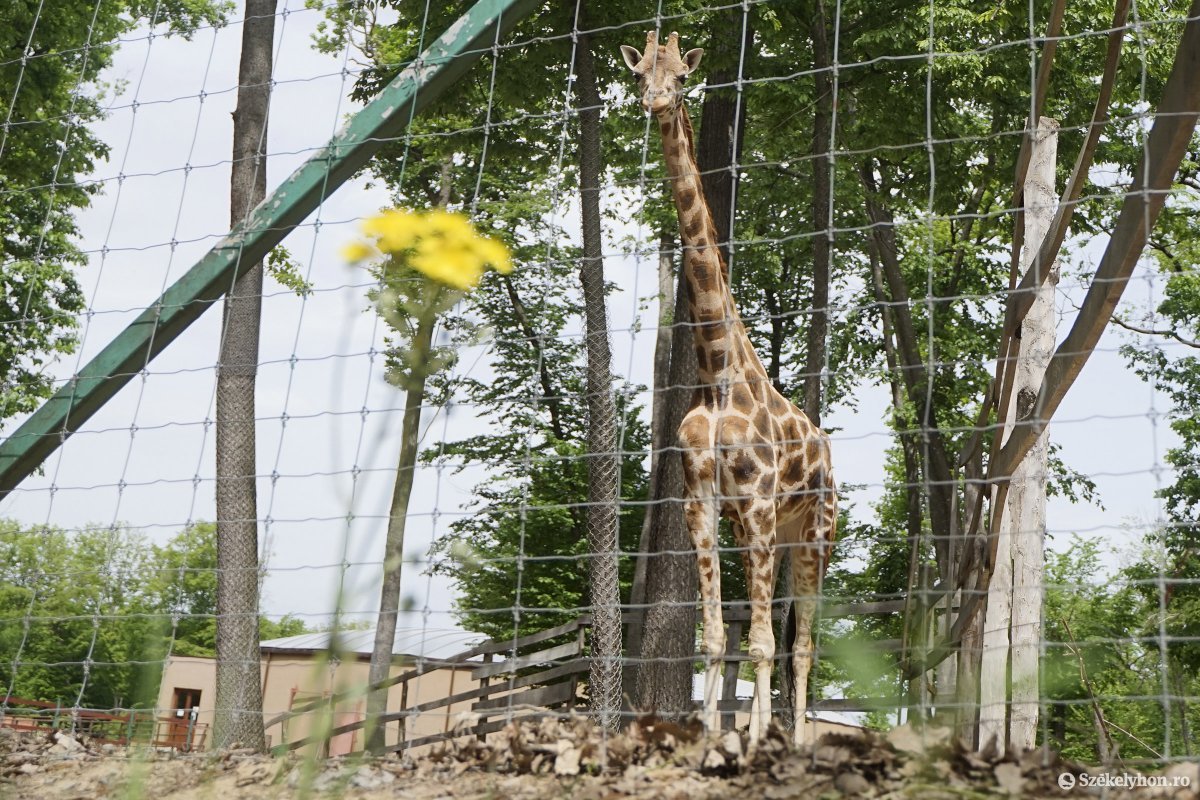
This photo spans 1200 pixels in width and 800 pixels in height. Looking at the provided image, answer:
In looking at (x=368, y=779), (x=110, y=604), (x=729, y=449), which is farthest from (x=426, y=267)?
(x=729, y=449)

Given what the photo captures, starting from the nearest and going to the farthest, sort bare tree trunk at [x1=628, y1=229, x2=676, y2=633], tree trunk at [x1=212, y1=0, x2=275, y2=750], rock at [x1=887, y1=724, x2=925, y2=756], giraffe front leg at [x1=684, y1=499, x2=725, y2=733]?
rock at [x1=887, y1=724, x2=925, y2=756]
giraffe front leg at [x1=684, y1=499, x2=725, y2=733]
tree trunk at [x1=212, y1=0, x2=275, y2=750]
bare tree trunk at [x1=628, y1=229, x2=676, y2=633]

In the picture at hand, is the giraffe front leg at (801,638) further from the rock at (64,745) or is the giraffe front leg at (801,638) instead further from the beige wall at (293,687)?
the beige wall at (293,687)

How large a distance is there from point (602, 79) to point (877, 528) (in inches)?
477

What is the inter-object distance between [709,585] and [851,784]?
1.86 m

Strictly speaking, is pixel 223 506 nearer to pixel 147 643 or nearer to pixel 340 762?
pixel 340 762

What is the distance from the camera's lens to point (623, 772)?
347 centimetres

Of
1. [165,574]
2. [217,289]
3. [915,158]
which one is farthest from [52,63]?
[165,574]

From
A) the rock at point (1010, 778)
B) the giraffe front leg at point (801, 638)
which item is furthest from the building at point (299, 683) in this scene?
the rock at point (1010, 778)

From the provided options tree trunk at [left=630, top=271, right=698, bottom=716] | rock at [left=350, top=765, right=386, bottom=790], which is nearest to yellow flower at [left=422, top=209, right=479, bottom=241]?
rock at [left=350, top=765, right=386, bottom=790]

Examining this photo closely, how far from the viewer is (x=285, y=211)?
4805 millimetres

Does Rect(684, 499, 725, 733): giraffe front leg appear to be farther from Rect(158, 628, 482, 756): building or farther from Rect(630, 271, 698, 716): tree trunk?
Rect(630, 271, 698, 716): tree trunk

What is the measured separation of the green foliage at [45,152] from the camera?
14695 mm

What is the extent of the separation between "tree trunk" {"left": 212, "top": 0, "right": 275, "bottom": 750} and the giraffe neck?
5437 mm

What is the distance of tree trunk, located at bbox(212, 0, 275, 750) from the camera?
991 cm
